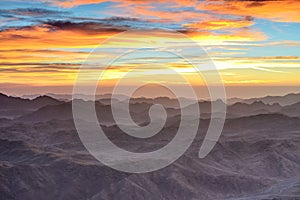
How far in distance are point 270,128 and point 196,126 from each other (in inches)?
1125

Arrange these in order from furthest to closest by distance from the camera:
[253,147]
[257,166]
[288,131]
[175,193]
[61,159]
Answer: [288,131] < [253,147] < [257,166] < [61,159] < [175,193]

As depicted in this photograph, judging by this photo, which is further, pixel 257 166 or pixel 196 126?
pixel 196 126

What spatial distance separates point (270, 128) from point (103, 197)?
383 ft

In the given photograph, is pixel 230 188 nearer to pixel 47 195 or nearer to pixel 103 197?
pixel 103 197

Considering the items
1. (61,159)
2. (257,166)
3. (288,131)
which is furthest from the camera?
(288,131)

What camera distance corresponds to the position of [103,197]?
84.6 metres

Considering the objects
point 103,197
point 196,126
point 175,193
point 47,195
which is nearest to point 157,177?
point 175,193

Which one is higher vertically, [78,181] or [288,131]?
[78,181]

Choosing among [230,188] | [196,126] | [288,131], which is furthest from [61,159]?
[288,131]

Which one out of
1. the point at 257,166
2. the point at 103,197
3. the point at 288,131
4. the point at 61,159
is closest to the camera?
the point at 103,197

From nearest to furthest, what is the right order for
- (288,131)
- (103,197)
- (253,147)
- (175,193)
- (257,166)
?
1. (103,197)
2. (175,193)
3. (257,166)
4. (253,147)
5. (288,131)

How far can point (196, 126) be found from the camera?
18350 cm

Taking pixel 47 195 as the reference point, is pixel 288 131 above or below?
below

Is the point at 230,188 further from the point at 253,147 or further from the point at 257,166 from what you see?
the point at 253,147
